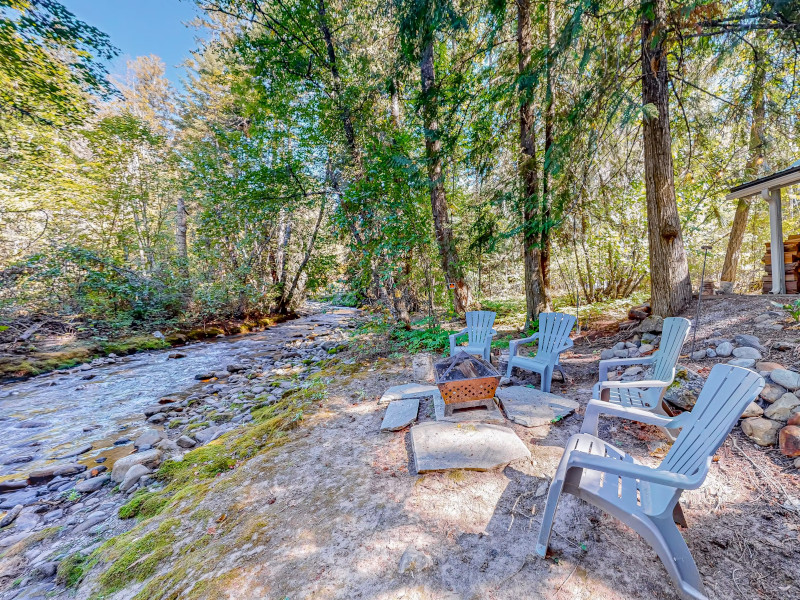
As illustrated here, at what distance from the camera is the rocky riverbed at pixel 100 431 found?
2016 mm

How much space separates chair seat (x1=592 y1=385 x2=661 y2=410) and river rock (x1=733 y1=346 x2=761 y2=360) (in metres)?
1.08

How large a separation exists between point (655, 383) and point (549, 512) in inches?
54.8

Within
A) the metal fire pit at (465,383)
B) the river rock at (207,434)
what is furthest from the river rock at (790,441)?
the river rock at (207,434)

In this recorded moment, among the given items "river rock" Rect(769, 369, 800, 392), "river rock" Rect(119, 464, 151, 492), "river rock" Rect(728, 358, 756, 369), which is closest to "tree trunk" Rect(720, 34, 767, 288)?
"river rock" Rect(728, 358, 756, 369)

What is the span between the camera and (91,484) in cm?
260

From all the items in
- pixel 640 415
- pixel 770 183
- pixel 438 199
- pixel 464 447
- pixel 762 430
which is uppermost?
pixel 438 199

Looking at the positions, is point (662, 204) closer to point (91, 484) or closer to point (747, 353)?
point (747, 353)

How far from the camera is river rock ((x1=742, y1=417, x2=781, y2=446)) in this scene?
1924 mm

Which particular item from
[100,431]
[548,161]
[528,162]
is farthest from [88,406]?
[528,162]

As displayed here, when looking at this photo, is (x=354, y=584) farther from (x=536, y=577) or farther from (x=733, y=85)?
(x=733, y=85)

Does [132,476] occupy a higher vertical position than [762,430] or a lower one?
lower

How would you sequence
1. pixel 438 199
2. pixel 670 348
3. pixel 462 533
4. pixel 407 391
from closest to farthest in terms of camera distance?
pixel 462 533, pixel 670 348, pixel 407 391, pixel 438 199

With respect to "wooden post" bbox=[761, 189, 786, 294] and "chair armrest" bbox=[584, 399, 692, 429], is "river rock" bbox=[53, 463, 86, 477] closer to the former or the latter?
"chair armrest" bbox=[584, 399, 692, 429]

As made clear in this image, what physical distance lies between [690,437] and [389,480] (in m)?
1.62
